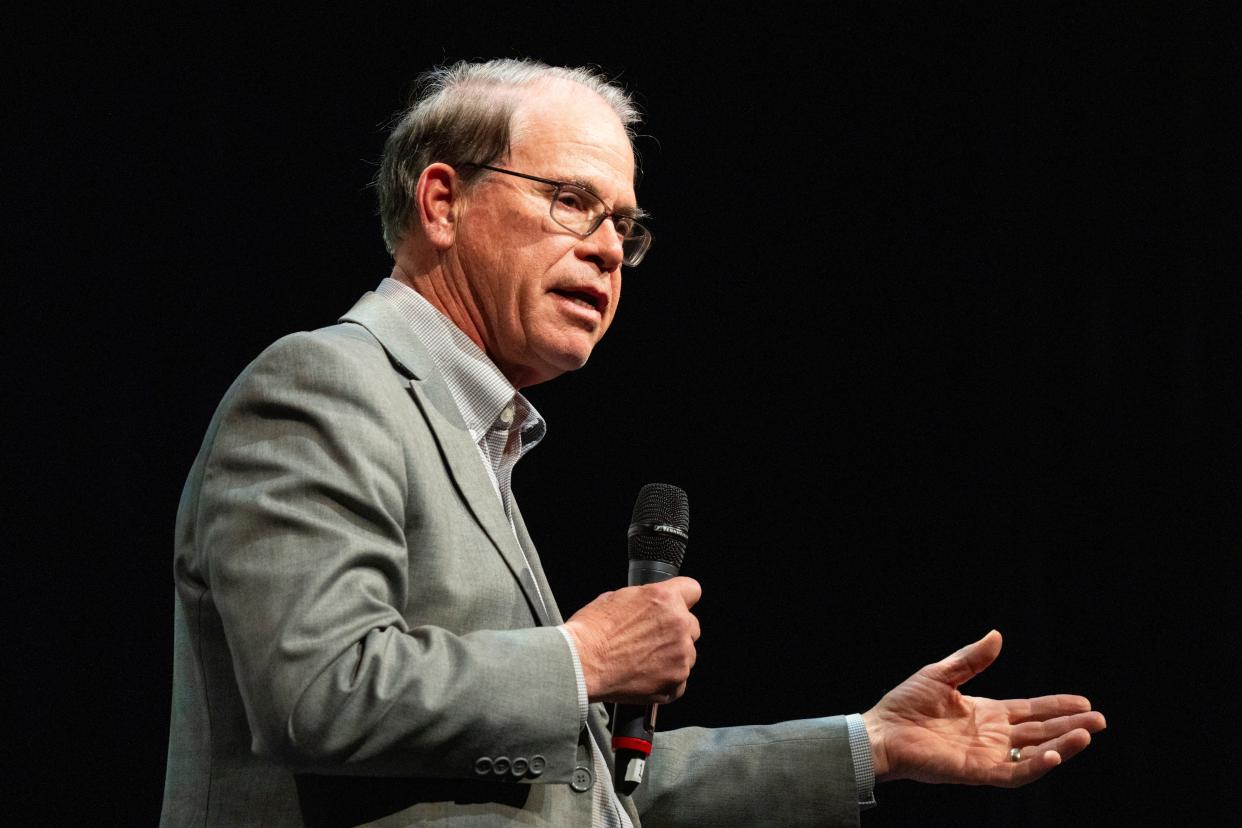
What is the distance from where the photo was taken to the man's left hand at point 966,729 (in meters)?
2.03

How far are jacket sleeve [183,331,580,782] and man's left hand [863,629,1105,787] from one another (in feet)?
2.88

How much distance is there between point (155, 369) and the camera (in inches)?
114

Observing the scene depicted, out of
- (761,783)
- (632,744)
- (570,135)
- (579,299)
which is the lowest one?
(761,783)

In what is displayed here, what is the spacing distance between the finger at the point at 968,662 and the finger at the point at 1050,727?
0.12m

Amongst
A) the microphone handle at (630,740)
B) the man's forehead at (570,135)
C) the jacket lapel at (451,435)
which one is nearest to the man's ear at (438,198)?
the man's forehead at (570,135)

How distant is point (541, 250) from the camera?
76.5 inches

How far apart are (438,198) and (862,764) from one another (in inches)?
45.0

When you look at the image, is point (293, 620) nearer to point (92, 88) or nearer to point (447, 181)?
point (447, 181)

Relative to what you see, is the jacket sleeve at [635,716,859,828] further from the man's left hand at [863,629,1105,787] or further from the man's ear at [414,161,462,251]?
the man's ear at [414,161,462,251]

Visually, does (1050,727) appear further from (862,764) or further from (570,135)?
(570,135)

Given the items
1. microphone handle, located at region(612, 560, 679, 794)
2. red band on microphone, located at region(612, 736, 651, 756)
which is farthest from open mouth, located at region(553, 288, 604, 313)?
red band on microphone, located at region(612, 736, 651, 756)

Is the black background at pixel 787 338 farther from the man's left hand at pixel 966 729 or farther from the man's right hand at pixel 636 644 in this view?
the man's right hand at pixel 636 644

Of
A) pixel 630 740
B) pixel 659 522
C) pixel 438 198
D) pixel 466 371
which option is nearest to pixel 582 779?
pixel 630 740

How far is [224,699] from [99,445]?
1.54 metres
